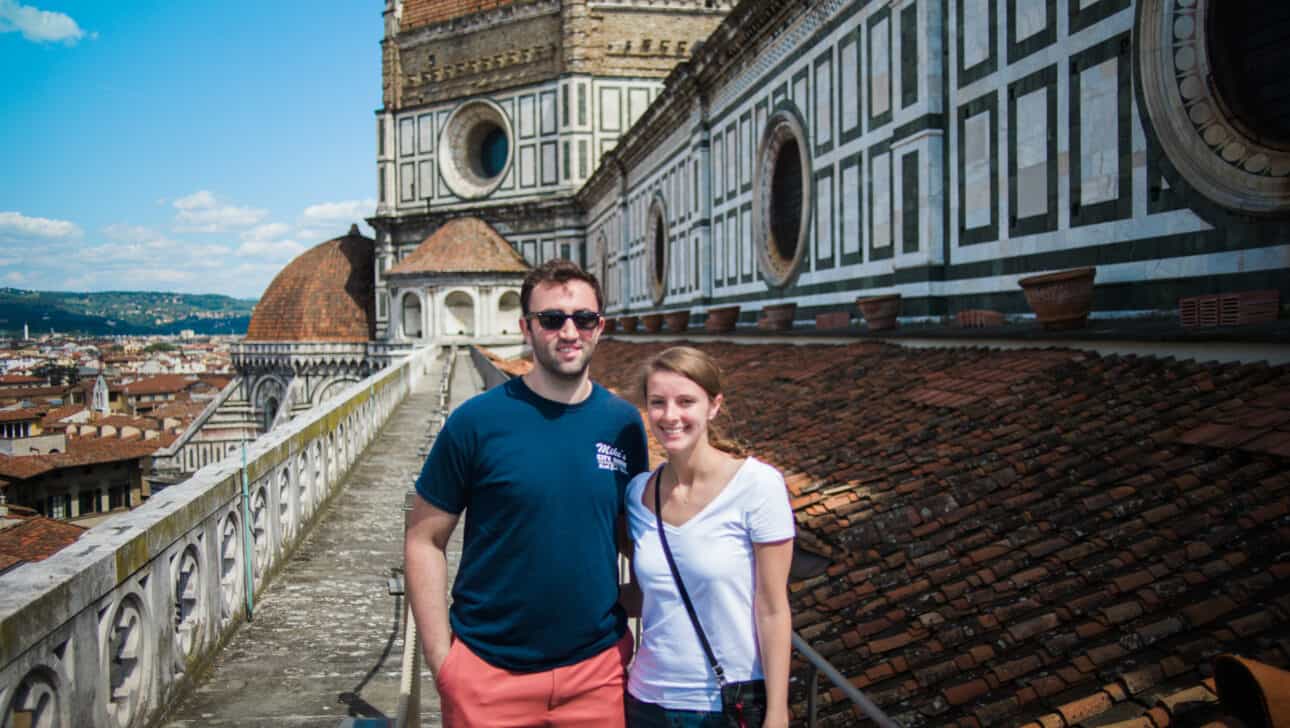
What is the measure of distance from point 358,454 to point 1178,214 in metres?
9.47

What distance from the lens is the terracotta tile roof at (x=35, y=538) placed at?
7280 millimetres

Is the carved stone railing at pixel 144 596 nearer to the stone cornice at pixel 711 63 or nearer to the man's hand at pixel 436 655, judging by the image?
the man's hand at pixel 436 655

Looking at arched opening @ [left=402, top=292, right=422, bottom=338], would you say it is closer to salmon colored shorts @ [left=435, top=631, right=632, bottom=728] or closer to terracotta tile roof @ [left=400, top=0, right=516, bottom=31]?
terracotta tile roof @ [left=400, top=0, right=516, bottom=31]

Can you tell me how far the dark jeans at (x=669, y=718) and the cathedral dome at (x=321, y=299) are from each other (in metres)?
55.3

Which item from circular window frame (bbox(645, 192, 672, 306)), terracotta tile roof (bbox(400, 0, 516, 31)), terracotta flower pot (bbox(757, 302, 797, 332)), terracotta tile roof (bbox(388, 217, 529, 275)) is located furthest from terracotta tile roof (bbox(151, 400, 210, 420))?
terracotta flower pot (bbox(757, 302, 797, 332))

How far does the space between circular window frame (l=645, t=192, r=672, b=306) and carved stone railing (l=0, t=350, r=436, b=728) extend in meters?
22.1

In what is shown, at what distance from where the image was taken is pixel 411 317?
50.3 metres

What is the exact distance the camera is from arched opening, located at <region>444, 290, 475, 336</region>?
1925 inches

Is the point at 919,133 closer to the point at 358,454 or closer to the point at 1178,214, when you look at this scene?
the point at 1178,214

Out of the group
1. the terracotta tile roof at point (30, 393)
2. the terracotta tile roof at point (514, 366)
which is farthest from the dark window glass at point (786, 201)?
the terracotta tile roof at point (30, 393)

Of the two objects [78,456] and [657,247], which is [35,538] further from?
[78,456]

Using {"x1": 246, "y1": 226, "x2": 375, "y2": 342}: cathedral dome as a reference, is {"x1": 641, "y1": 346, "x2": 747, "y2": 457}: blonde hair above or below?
below

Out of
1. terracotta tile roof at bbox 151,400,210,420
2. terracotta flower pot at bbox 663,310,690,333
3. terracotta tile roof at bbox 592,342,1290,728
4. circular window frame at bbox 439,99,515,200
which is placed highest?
circular window frame at bbox 439,99,515,200

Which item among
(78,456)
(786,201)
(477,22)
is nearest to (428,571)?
(786,201)
